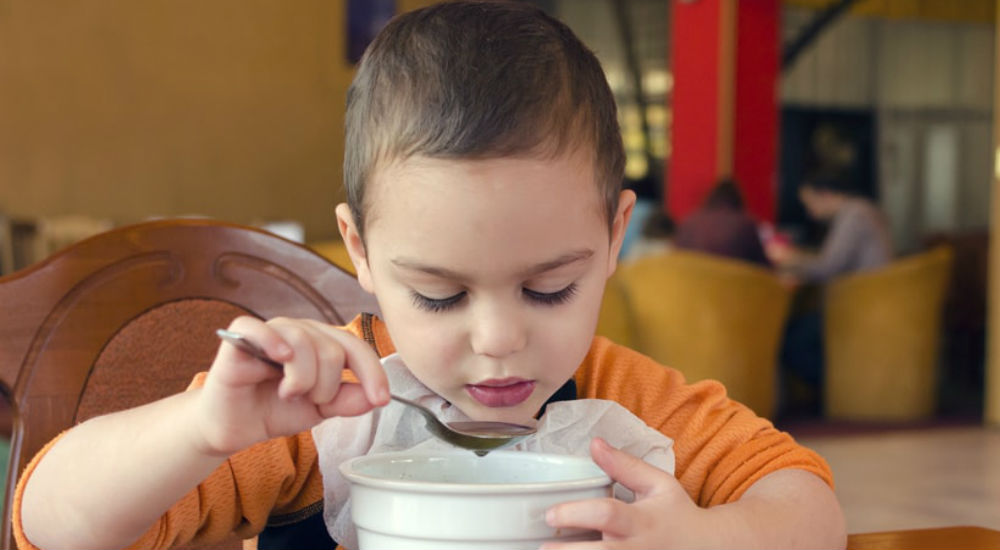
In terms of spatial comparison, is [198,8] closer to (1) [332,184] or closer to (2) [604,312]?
(1) [332,184]

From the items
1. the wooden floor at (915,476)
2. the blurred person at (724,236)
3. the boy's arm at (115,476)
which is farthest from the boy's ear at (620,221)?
the blurred person at (724,236)

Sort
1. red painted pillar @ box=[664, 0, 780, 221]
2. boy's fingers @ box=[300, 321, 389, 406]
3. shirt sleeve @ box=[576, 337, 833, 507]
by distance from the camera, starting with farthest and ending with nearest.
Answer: red painted pillar @ box=[664, 0, 780, 221] → shirt sleeve @ box=[576, 337, 833, 507] → boy's fingers @ box=[300, 321, 389, 406]

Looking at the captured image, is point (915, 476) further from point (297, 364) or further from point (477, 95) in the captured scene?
point (297, 364)

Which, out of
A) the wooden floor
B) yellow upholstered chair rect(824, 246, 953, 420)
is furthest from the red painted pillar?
the wooden floor

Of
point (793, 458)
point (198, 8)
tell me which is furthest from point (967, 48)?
point (793, 458)

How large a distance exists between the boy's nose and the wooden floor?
2865 millimetres

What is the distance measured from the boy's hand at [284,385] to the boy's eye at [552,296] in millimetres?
138

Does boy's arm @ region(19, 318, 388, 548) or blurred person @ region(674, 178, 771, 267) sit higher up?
boy's arm @ region(19, 318, 388, 548)

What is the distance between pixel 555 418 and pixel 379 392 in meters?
0.22

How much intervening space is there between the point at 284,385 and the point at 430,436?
0.64ft

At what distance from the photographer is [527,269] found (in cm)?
69

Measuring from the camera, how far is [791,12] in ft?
36.9

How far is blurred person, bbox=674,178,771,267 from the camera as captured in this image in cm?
558

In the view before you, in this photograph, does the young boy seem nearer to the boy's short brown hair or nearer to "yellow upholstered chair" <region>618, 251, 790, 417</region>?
the boy's short brown hair
